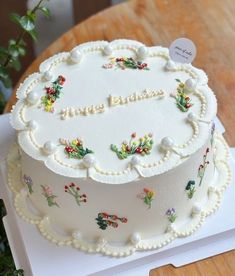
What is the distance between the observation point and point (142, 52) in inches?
57.2

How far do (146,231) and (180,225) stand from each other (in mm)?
78

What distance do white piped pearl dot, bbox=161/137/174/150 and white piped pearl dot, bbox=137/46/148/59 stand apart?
27 cm

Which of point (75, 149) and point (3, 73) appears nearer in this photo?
point (75, 149)

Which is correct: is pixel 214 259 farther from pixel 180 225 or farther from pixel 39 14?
pixel 39 14

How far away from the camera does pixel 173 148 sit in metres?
1.26

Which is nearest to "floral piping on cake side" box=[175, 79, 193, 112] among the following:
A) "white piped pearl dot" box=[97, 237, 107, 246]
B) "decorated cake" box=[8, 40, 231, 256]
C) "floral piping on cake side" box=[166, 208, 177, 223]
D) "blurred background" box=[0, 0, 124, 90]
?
"decorated cake" box=[8, 40, 231, 256]

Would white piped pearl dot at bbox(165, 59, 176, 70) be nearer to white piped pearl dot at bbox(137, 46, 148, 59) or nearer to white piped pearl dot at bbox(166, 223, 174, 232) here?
white piped pearl dot at bbox(137, 46, 148, 59)

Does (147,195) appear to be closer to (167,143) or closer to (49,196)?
(167,143)

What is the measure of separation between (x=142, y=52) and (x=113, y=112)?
19cm

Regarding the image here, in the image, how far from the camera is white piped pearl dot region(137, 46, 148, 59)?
1452mm

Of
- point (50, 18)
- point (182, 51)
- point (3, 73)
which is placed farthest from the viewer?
point (50, 18)

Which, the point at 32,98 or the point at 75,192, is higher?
the point at 32,98

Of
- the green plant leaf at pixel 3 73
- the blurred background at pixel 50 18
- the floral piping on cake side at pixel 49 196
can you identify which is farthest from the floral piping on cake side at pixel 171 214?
the blurred background at pixel 50 18

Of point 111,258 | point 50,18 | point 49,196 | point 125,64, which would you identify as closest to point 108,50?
point 125,64
